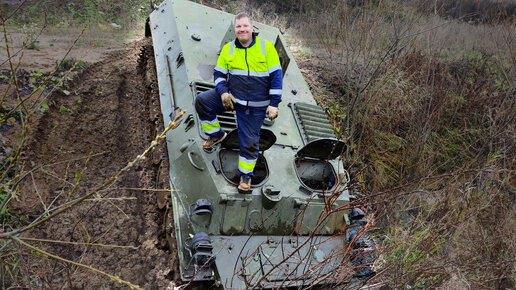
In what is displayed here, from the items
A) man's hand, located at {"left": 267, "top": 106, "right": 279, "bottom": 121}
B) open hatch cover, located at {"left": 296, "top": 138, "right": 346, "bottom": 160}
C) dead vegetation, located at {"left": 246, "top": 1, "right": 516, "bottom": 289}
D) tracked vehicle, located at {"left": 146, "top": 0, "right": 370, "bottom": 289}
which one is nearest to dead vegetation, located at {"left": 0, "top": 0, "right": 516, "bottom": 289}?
dead vegetation, located at {"left": 246, "top": 1, "right": 516, "bottom": 289}

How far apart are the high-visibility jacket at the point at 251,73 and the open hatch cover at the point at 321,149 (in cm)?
74

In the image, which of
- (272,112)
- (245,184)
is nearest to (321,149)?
(272,112)

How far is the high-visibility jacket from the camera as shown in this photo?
3.99 metres

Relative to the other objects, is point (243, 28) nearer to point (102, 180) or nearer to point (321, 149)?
point (321, 149)

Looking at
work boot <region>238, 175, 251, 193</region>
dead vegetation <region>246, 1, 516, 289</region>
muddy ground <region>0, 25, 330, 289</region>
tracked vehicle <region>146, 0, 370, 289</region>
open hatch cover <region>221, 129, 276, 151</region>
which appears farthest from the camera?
dead vegetation <region>246, 1, 516, 289</region>

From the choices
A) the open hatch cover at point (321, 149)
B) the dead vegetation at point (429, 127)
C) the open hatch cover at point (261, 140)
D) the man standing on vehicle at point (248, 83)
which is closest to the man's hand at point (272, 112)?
the man standing on vehicle at point (248, 83)

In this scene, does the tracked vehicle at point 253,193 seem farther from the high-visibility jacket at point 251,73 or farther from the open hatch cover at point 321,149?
the high-visibility jacket at point 251,73

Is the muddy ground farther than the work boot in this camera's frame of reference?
Yes

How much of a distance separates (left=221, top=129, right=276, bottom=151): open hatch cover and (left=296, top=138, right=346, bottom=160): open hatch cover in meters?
0.41

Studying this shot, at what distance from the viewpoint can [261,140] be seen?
440cm

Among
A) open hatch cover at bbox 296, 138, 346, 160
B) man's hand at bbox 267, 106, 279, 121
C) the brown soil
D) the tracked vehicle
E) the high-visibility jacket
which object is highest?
the high-visibility jacket

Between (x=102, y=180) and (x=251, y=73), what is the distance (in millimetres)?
3359

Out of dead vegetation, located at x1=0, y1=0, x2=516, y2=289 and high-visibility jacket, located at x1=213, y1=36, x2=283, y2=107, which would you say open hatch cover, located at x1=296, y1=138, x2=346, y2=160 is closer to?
dead vegetation, located at x1=0, y1=0, x2=516, y2=289

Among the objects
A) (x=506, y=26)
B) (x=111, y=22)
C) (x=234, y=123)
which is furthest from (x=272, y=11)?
(x=234, y=123)
